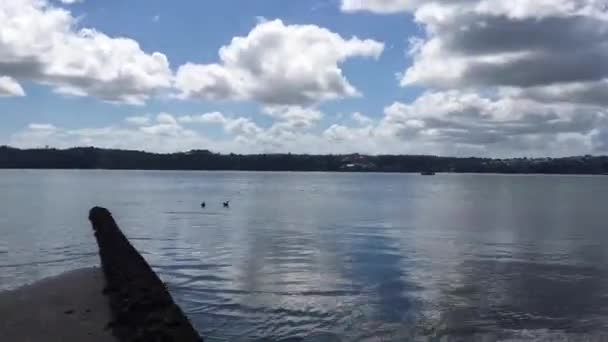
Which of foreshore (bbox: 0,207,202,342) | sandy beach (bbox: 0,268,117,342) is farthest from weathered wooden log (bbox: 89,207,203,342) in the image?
sandy beach (bbox: 0,268,117,342)

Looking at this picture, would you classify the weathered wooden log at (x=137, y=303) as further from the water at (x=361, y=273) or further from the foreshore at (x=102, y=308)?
the water at (x=361, y=273)

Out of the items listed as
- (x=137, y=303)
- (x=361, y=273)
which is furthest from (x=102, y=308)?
(x=361, y=273)

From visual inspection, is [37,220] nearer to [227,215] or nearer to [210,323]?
[227,215]

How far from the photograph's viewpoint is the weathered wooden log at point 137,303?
11.7 metres

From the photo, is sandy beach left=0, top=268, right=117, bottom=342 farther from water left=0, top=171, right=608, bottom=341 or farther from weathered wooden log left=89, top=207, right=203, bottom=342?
water left=0, top=171, right=608, bottom=341

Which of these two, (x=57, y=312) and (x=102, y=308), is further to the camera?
(x=102, y=308)

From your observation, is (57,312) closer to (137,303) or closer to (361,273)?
(137,303)

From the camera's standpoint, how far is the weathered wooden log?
38.3 ft

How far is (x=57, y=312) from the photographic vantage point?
1650 centimetres

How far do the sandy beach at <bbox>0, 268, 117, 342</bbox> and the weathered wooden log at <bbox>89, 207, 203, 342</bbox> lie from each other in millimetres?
431

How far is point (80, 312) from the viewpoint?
16.2 m

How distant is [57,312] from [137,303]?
141 inches

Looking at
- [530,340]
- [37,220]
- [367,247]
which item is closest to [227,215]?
[37,220]

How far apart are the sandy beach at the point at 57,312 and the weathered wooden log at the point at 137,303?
43 centimetres
